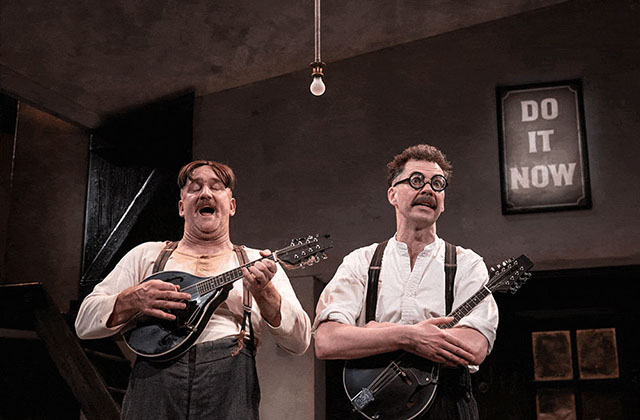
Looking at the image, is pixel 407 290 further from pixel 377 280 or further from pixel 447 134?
pixel 447 134

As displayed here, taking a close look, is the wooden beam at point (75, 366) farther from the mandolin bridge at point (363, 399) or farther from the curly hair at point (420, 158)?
the curly hair at point (420, 158)

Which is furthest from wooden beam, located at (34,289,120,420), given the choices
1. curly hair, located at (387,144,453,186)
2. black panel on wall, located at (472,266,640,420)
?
black panel on wall, located at (472,266,640,420)

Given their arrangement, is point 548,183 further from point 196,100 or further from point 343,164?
point 196,100

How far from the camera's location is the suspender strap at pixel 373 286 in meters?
3.36

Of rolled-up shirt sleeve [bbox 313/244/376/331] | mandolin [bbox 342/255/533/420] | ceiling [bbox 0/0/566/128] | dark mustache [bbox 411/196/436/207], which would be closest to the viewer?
mandolin [bbox 342/255/533/420]

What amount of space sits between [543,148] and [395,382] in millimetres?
3412

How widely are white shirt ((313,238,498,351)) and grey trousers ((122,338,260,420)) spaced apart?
38 cm

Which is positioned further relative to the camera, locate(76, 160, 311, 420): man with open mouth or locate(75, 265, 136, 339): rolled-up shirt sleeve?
locate(75, 265, 136, 339): rolled-up shirt sleeve

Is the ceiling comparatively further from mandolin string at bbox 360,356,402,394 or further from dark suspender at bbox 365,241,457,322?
mandolin string at bbox 360,356,402,394

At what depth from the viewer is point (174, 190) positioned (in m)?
6.66

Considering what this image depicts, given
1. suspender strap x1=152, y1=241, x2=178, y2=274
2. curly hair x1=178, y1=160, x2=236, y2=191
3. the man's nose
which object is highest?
curly hair x1=178, y1=160, x2=236, y2=191

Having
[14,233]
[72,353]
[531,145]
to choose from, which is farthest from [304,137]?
[14,233]

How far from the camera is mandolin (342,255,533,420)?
10.2ft

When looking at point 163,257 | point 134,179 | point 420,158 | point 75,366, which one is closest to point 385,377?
point 420,158
